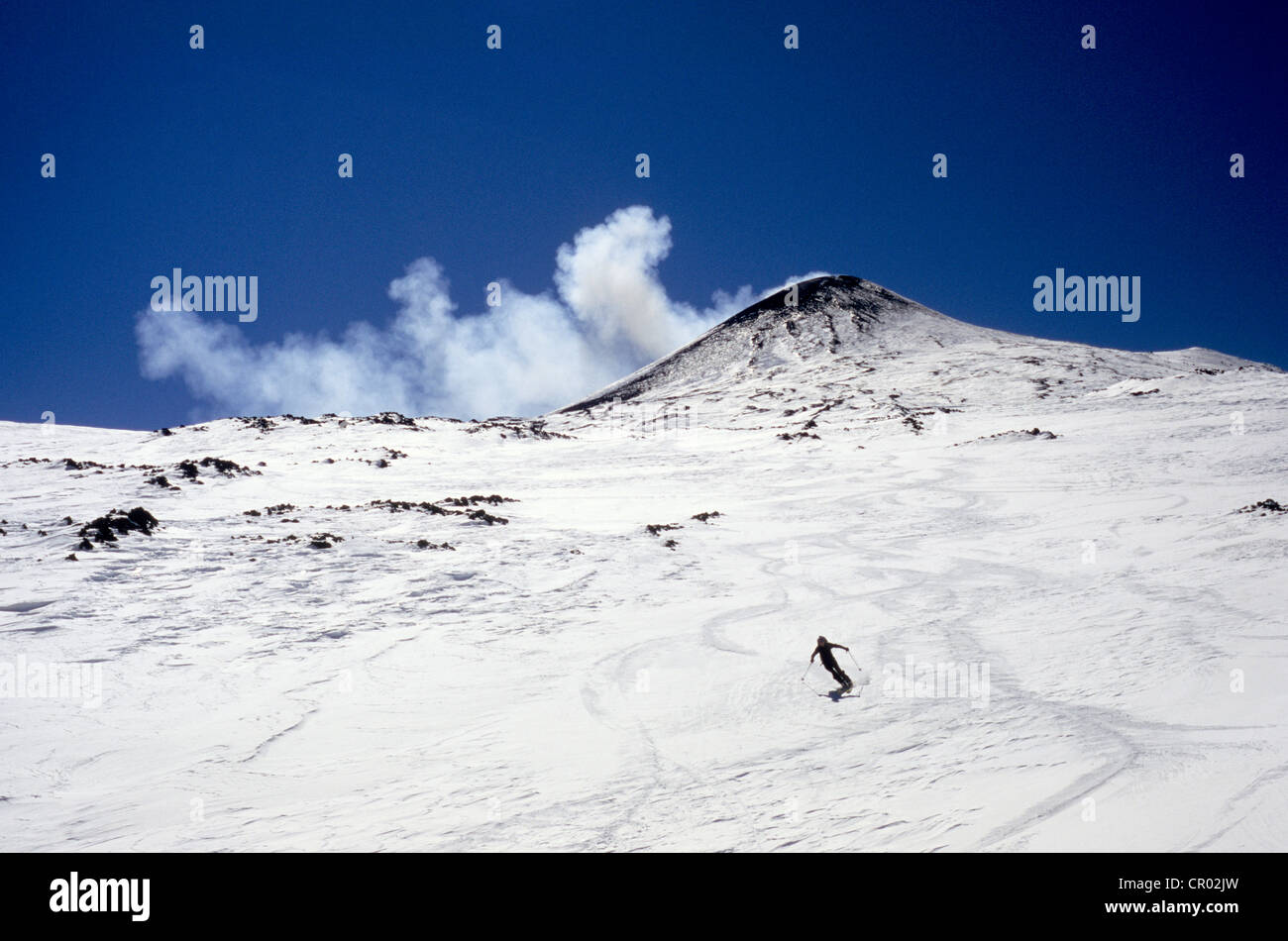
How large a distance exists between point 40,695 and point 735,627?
9.41 metres

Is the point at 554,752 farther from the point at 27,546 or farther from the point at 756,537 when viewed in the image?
the point at 27,546

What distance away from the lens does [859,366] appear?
70.1m

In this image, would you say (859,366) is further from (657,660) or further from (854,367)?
(657,660)

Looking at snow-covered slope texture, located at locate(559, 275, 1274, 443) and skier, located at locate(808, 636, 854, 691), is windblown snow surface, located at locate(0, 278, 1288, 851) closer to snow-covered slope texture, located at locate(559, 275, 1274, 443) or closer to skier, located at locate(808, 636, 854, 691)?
skier, located at locate(808, 636, 854, 691)

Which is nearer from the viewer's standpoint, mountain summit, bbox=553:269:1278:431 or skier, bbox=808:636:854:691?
skier, bbox=808:636:854:691

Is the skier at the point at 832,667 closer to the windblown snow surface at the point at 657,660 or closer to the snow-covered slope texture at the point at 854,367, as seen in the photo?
the windblown snow surface at the point at 657,660

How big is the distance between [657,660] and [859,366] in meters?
64.8

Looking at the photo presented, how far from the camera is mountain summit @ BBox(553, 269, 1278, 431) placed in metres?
52.8

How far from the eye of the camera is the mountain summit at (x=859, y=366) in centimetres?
5278

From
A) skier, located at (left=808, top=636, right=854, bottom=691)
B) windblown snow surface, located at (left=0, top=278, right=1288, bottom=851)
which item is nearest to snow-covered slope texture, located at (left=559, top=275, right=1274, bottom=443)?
windblown snow surface, located at (left=0, top=278, right=1288, bottom=851)

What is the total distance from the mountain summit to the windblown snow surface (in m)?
24.3

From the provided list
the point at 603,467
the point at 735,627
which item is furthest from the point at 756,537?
the point at 603,467

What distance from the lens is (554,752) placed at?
739 cm

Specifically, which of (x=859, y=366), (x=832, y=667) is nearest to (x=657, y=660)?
(x=832, y=667)
